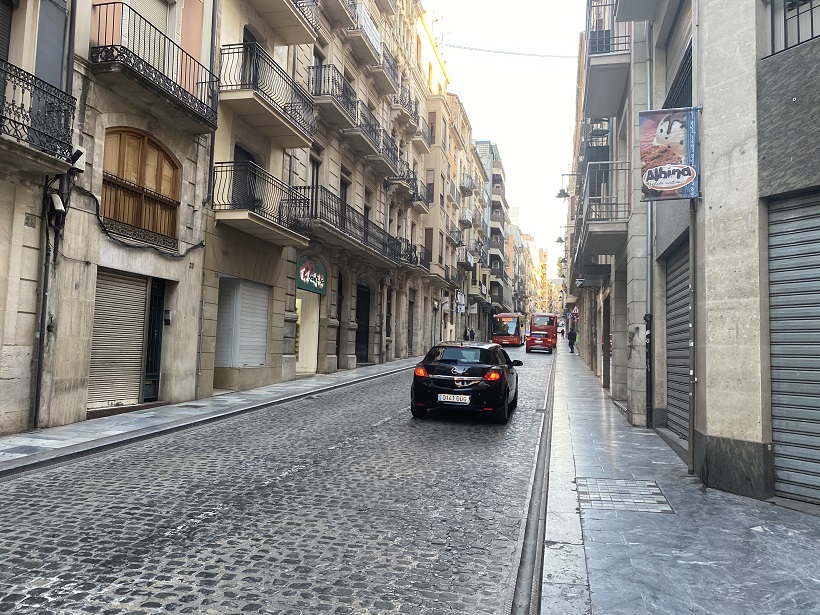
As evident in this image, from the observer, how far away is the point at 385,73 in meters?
25.1

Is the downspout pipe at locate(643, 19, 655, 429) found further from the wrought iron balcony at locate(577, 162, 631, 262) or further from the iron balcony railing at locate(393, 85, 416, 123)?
the iron balcony railing at locate(393, 85, 416, 123)

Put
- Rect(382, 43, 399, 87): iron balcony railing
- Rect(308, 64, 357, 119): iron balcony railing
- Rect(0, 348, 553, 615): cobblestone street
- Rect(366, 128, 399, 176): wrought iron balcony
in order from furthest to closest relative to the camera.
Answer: Rect(382, 43, 399, 87): iron balcony railing < Rect(366, 128, 399, 176): wrought iron balcony < Rect(308, 64, 357, 119): iron balcony railing < Rect(0, 348, 553, 615): cobblestone street

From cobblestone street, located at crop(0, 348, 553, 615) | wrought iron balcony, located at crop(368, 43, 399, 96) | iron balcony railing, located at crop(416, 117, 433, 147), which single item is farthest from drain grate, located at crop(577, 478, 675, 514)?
iron balcony railing, located at crop(416, 117, 433, 147)

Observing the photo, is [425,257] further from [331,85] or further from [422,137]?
[331,85]

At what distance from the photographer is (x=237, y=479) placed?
254 inches

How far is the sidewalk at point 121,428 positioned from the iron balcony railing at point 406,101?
58.9 feet


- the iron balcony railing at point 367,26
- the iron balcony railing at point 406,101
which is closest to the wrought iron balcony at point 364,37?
the iron balcony railing at point 367,26

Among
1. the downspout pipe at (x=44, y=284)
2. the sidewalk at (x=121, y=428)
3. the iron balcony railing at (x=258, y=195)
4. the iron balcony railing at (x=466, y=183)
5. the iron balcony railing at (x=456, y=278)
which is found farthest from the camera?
the iron balcony railing at (x=466, y=183)

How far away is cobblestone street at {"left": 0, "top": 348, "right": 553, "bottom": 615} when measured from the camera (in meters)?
3.64

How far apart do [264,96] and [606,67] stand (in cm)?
796

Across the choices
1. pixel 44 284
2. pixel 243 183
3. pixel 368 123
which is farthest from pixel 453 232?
pixel 44 284

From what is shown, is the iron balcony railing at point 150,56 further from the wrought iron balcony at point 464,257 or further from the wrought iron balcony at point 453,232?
the wrought iron balcony at point 464,257

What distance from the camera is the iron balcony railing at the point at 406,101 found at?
94.7ft

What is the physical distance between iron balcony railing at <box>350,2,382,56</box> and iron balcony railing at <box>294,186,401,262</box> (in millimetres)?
6503
